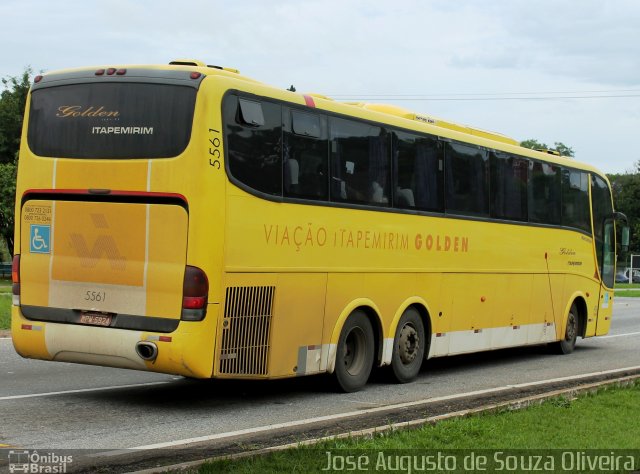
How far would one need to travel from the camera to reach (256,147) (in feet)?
37.3

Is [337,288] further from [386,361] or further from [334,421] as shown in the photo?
[334,421]

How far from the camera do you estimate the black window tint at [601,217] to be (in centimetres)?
2075

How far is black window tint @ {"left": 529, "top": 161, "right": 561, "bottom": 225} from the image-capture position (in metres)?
18.0

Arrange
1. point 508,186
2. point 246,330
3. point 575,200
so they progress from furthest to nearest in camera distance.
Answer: point 575,200, point 508,186, point 246,330

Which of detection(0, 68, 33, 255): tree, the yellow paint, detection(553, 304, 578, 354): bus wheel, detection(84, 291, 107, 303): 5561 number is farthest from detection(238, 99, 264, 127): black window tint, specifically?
detection(0, 68, 33, 255): tree

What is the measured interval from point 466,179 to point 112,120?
6.49m

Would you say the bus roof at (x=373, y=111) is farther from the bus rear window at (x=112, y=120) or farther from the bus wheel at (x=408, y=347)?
the bus wheel at (x=408, y=347)

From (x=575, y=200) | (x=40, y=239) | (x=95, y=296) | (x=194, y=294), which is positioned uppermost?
(x=575, y=200)

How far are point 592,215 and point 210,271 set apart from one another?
11.8m

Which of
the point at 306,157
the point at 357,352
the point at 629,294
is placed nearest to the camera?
the point at 306,157

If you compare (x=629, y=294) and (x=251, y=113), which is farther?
(x=629, y=294)

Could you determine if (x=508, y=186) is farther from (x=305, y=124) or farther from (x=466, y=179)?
(x=305, y=124)

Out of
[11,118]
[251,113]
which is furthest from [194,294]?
[11,118]

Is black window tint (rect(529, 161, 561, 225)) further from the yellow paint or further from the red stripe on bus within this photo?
the yellow paint
